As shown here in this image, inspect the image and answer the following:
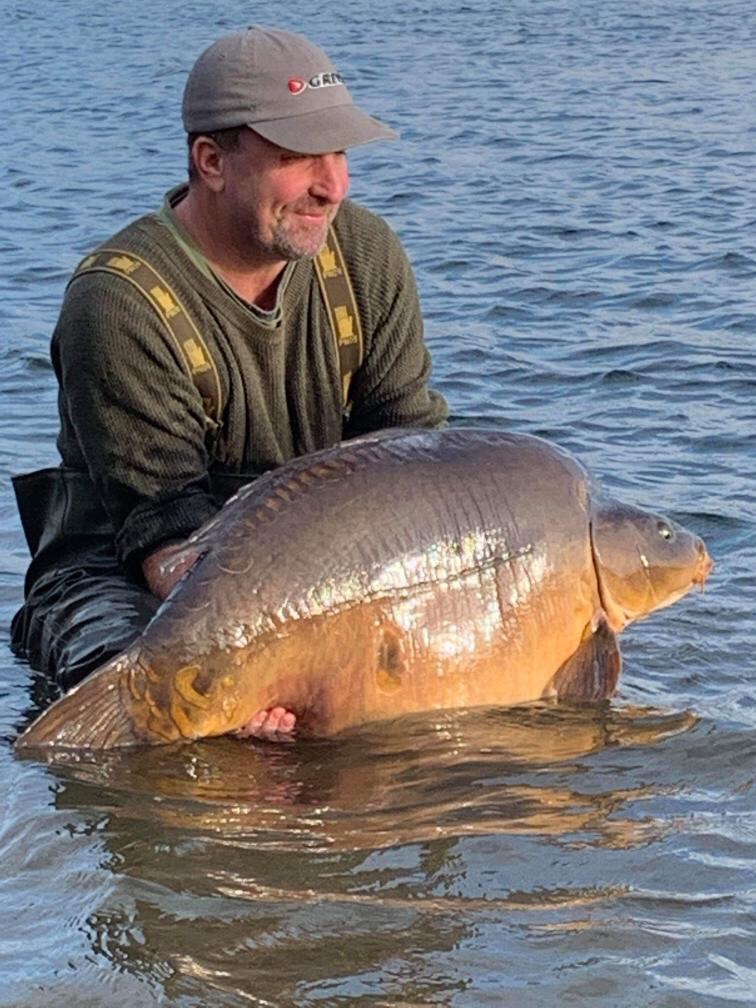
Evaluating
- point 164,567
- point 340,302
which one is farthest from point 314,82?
point 164,567

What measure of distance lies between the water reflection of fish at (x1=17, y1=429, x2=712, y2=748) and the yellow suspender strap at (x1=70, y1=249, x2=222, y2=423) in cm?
51

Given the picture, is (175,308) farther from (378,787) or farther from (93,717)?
(378,787)

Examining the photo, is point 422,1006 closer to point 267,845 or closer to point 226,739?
point 267,845

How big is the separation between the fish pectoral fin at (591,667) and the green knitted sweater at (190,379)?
0.93m

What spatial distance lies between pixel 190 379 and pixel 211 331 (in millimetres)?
139

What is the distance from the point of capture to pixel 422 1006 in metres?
3.38

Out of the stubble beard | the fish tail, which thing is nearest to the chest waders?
the stubble beard

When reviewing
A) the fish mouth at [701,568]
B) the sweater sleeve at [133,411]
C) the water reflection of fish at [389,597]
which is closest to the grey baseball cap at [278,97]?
the sweater sleeve at [133,411]

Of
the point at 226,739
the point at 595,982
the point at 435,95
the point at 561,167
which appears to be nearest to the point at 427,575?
the point at 226,739

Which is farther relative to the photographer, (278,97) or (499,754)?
(278,97)

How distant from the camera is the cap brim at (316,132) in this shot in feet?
15.4

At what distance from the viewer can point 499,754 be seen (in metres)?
4.54

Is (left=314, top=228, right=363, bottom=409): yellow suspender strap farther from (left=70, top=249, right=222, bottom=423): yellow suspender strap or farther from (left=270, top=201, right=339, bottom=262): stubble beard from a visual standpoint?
(left=70, top=249, right=222, bottom=423): yellow suspender strap

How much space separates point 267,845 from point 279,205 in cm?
161
